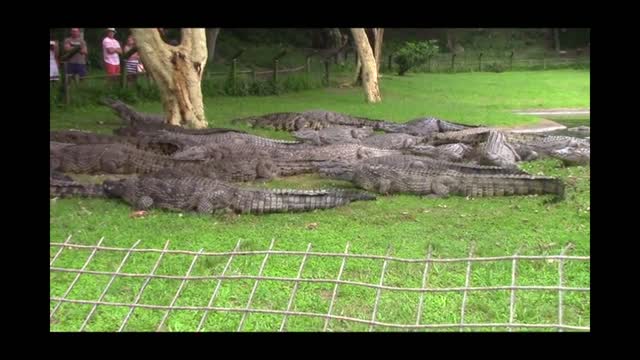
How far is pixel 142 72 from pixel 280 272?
14.2 meters

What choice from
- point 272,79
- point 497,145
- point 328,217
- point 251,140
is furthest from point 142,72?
point 328,217

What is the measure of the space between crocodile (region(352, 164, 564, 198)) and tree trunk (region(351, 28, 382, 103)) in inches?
395

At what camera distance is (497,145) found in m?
9.30

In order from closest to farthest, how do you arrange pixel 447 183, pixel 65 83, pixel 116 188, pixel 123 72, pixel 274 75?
pixel 116 188
pixel 447 183
pixel 65 83
pixel 123 72
pixel 274 75

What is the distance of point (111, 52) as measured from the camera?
16578 millimetres

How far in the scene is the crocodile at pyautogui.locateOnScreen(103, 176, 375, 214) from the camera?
6461 mm

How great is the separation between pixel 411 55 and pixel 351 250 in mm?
21535

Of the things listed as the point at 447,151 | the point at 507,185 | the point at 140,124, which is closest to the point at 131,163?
the point at 140,124

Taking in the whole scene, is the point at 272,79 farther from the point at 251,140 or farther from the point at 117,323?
the point at 117,323

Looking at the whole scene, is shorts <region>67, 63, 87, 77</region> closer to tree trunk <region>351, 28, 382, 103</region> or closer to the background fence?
the background fence

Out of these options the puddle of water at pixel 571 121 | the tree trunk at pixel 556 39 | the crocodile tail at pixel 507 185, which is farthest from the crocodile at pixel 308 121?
the tree trunk at pixel 556 39

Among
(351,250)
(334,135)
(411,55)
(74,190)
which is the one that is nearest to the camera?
(351,250)

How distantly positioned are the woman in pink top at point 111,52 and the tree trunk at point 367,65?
616 centimetres

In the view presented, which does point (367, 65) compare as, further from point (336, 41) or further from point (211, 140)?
point (336, 41)
